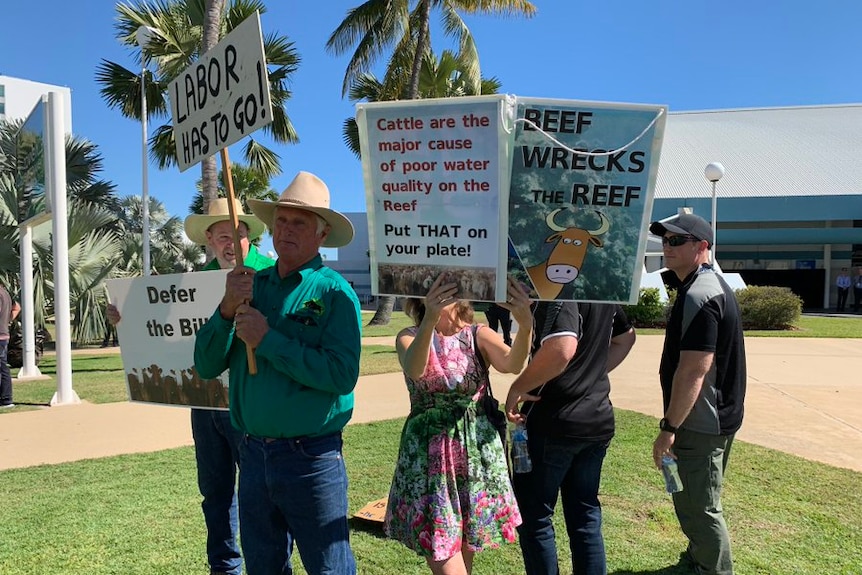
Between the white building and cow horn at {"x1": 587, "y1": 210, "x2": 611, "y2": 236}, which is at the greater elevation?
the white building

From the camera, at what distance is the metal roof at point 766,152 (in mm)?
32156

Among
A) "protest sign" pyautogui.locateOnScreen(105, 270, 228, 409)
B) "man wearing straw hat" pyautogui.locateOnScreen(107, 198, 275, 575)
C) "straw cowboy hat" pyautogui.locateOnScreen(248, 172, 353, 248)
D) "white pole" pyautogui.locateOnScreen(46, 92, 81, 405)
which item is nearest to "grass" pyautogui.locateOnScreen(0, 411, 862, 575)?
"man wearing straw hat" pyautogui.locateOnScreen(107, 198, 275, 575)

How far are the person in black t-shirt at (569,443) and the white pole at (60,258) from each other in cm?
701

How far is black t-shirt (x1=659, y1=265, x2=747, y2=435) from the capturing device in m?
2.84

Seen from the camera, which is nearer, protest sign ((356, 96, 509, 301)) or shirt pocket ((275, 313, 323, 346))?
protest sign ((356, 96, 509, 301))

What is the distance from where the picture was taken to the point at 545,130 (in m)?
2.06

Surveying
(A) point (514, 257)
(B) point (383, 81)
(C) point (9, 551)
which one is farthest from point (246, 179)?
(A) point (514, 257)

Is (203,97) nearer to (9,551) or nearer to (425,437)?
(425,437)

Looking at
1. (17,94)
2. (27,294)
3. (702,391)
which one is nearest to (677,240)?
(702,391)

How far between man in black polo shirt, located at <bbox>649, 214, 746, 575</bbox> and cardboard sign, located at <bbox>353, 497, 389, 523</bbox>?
5.86 feet

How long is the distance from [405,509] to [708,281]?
1825mm

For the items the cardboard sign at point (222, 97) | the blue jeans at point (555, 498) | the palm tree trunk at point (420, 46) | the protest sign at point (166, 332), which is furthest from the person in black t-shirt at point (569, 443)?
the palm tree trunk at point (420, 46)

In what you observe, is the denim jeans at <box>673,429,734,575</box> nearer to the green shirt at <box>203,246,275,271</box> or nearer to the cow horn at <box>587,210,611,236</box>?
the cow horn at <box>587,210,611,236</box>

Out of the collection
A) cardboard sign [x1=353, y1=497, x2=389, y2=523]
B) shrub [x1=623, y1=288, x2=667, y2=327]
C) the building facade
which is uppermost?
the building facade
